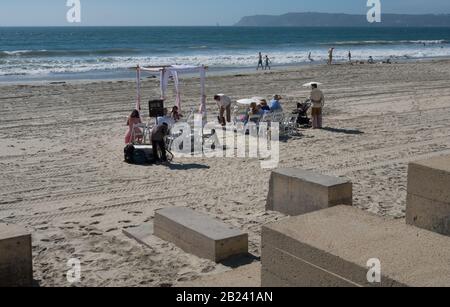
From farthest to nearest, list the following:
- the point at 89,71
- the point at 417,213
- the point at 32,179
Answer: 1. the point at 89,71
2. the point at 32,179
3. the point at 417,213

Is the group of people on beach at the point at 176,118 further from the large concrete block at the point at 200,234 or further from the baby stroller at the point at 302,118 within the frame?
the large concrete block at the point at 200,234

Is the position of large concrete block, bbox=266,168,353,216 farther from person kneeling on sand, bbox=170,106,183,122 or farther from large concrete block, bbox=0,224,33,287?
person kneeling on sand, bbox=170,106,183,122

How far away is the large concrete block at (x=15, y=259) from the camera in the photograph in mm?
5578

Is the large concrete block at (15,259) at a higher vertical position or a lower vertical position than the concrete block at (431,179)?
lower

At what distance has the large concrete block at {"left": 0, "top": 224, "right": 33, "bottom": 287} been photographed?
5578mm

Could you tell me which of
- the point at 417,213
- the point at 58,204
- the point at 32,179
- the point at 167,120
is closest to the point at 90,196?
the point at 58,204

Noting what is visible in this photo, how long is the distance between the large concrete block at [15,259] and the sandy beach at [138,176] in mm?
225

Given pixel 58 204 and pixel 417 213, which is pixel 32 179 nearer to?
pixel 58 204

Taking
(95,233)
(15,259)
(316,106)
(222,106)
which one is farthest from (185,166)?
(15,259)

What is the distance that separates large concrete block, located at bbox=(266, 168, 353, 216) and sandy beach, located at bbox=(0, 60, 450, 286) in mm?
239

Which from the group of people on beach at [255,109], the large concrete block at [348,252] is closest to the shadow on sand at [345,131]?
the group of people on beach at [255,109]

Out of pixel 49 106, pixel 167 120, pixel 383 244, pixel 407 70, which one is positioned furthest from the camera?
pixel 407 70

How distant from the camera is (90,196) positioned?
8812 millimetres

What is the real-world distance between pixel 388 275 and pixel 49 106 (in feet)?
51.2
